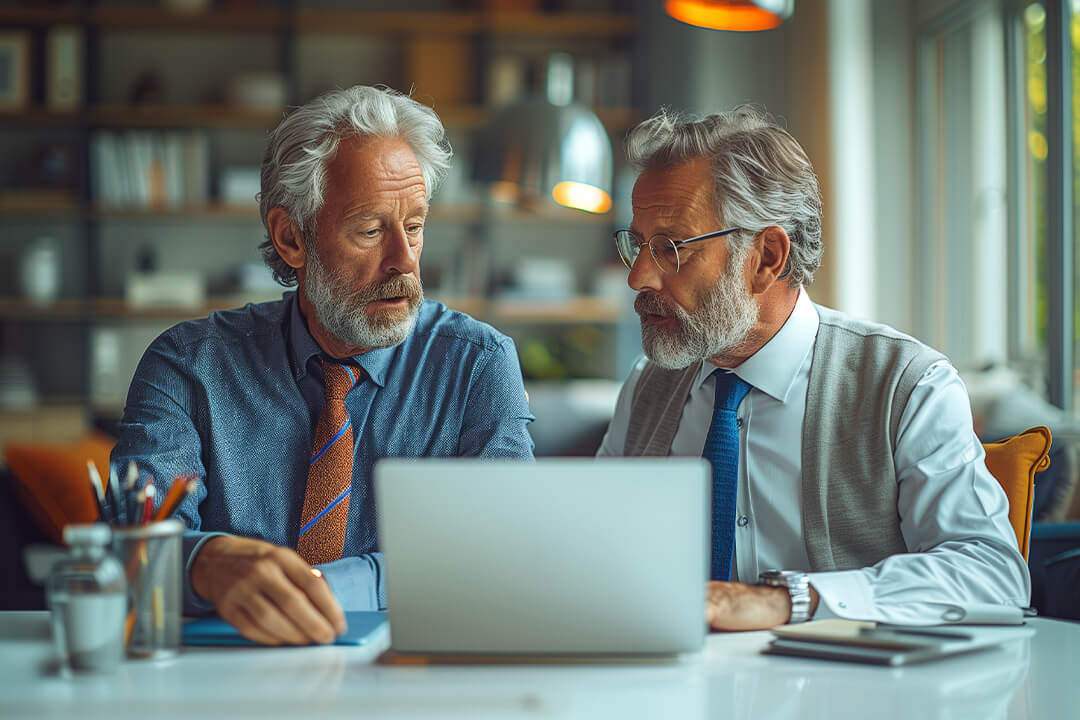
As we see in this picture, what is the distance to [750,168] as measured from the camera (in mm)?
A: 1715

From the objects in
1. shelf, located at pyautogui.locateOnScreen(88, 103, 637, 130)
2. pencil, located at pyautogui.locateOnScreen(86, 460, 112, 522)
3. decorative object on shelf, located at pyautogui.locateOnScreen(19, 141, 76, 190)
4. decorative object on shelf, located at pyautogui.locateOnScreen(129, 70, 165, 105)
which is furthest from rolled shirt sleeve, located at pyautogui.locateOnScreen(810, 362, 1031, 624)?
decorative object on shelf, located at pyautogui.locateOnScreen(19, 141, 76, 190)

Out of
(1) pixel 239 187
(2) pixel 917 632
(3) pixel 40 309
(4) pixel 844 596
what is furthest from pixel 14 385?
(2) pixel 917 632

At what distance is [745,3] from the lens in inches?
89.6

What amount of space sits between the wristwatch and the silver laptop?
279 mm

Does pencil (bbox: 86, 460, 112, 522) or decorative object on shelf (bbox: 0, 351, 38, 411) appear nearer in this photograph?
pencil (bbox: 86, 460, 112, 522)

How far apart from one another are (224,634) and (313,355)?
0.62 meters

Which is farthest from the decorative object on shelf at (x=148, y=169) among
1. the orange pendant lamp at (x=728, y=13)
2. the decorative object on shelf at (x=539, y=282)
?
the orange pendant lamp at (x=728, y=13)

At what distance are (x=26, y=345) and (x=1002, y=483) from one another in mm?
4914

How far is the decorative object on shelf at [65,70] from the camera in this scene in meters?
5.04

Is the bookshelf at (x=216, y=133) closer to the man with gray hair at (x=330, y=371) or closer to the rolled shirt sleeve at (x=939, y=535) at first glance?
the man with gray hair at (x=330, y=371)

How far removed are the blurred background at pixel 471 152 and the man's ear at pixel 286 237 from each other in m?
2.34

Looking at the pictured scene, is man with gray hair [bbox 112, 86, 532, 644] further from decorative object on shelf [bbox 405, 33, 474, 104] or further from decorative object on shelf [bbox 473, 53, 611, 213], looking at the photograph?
decorative object on shelf [bbox 405, 33, 474, 104]

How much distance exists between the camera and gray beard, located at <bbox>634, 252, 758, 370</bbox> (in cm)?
167

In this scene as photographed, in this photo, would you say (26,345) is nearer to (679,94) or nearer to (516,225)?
(516,225)
